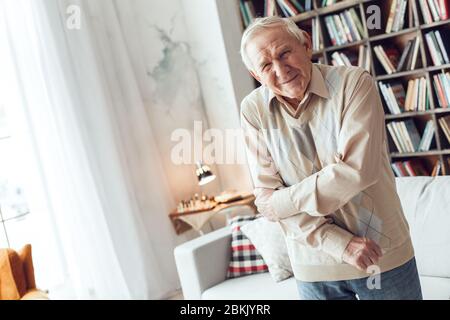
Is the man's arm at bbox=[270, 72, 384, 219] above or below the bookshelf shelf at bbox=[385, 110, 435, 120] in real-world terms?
above

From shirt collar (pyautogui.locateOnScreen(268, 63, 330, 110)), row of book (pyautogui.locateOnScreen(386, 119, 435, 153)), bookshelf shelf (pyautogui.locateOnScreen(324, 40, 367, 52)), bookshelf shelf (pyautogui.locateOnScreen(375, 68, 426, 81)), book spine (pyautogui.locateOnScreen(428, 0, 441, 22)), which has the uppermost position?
book spine (pyautogui.locateOnScreen(428, 0, 441, 22))

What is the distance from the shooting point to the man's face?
1286 millimetres

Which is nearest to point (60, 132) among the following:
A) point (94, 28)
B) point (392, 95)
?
point (94, 28)

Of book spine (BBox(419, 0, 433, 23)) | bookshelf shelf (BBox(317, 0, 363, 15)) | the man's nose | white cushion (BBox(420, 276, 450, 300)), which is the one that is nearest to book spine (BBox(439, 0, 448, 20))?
book spine (BBox(419, 0, 433, 23))

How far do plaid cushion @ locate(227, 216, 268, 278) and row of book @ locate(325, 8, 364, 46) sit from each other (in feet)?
5.84

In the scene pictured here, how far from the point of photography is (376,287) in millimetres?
1281

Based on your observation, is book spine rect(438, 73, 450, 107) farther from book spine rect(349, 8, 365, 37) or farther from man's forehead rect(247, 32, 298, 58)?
man's forehead rect(247, 32, 298, 58)

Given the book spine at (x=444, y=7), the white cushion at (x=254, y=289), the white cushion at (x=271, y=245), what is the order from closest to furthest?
the white cushion at (x=254, y=289) → the white cushion at (x=271, y=245) → the book spine at (x=444, y=7)

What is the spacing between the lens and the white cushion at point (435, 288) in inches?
87.2

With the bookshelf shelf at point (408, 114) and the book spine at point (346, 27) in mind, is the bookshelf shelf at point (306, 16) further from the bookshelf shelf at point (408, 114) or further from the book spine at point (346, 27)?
the bookshelf shelf at point (408, 114)

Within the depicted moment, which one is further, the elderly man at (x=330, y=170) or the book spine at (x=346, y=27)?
the book spine at (x=346, y=27)

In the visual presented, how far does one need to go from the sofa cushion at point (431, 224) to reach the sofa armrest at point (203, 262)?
3.21 ft

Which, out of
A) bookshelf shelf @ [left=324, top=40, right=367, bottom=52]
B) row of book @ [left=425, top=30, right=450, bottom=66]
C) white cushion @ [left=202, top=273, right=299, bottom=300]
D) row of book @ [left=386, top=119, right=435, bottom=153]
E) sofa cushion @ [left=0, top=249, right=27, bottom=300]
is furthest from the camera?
bookshelf shelf @ [left=324, top=40, right=367, bottom=52]

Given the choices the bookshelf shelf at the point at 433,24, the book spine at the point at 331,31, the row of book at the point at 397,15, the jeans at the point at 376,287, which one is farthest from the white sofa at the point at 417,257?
the book spine at the point at 331,31
